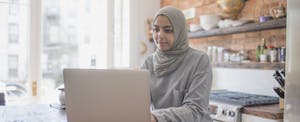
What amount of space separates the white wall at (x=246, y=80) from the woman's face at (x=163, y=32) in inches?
61.3

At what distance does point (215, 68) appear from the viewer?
335 cm

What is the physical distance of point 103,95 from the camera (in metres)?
0.93

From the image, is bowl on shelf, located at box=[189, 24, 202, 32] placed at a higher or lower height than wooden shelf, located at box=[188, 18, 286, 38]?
higher

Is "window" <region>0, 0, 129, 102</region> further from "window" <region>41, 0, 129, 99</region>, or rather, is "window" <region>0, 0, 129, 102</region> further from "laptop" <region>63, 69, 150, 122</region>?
"laptop" <region>63, 69, 150, 122</region>

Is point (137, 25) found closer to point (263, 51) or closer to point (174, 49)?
point (263, 51)

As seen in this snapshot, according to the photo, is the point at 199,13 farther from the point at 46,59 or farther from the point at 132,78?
the point at 132,78

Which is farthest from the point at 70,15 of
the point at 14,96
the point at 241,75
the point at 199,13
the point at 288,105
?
the point at 288,105

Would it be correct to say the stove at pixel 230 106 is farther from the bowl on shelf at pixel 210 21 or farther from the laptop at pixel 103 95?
the laptop at pixel 103 95

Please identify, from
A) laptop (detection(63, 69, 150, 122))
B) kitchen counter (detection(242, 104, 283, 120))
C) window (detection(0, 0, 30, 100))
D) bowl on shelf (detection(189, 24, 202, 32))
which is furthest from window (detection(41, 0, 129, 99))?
laptop (detection(63, 69, 150, 122))

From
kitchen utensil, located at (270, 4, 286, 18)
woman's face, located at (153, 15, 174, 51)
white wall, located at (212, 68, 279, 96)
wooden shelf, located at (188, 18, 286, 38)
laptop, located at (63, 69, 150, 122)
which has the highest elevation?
kitchen utensil, located at (270, 4, 286, 18)

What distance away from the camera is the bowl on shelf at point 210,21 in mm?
3328

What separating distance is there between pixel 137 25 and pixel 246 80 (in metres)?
1.81

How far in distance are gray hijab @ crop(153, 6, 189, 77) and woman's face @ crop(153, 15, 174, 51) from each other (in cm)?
2

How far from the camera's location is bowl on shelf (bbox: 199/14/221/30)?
333 cm
